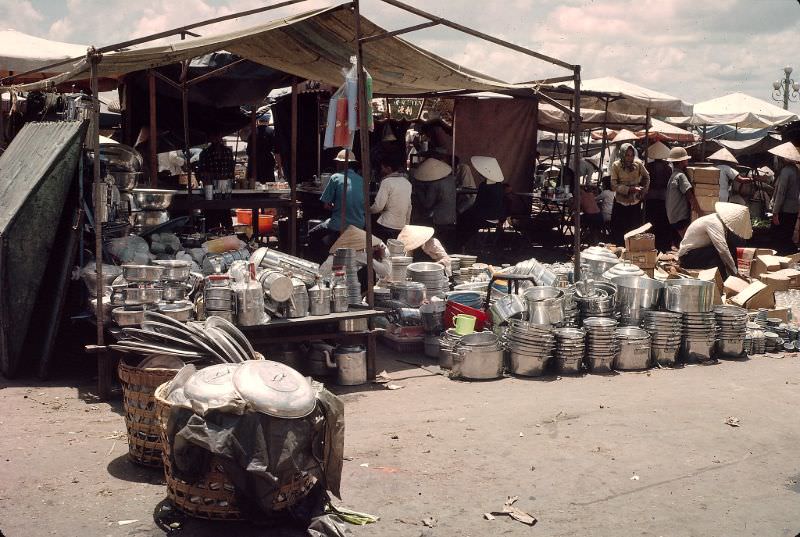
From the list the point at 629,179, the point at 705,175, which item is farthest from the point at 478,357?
the point at 629,179

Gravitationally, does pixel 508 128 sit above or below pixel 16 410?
above

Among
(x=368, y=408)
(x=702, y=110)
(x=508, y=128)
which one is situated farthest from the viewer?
(x=702, y=110)

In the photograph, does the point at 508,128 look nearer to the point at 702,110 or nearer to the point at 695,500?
the point at 702,110

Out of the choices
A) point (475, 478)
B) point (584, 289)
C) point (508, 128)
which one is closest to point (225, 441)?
point (475, 478)

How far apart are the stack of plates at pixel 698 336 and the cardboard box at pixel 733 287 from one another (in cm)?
260

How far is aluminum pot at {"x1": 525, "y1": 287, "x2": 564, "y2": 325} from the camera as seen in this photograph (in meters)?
8.39

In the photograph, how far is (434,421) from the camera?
21.6 feet

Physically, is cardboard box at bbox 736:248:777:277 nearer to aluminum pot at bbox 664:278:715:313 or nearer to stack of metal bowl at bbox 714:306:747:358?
stack of metal bowl at bbox 714:306:747:358

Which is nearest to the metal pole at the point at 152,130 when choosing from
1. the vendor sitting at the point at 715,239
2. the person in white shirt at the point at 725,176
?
the vendor sitting at the point at 715,239

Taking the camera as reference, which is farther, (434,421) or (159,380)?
(434,421)

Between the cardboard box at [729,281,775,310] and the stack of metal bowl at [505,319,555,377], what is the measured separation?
160 inches

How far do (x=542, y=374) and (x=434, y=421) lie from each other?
1.99 meters

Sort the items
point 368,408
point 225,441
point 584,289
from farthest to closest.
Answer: point 584,289 → point 368,408 → point 225,441

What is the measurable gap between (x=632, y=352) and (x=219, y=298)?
425 cm
